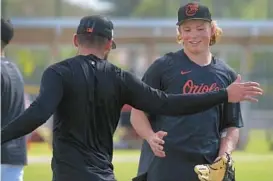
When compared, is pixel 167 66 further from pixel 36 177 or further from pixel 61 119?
pixel 36 177

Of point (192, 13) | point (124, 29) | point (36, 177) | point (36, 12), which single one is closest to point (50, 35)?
point (124, 29)

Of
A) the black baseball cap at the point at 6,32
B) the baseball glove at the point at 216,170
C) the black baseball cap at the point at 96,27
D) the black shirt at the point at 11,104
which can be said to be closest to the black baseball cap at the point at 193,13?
the black baseball cap at the point at 96,27

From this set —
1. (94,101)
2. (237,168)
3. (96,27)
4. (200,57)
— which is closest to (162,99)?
(94,101)

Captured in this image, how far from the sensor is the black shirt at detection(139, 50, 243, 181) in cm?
538

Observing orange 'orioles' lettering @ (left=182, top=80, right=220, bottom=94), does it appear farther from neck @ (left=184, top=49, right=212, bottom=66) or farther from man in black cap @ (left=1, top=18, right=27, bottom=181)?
man in black cap @ (left=1, top=18, right=27, bottom=181)

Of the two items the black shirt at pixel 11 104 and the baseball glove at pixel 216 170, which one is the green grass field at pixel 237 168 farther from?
the baseball glove at pixel 216 170

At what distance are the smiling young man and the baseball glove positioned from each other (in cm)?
15

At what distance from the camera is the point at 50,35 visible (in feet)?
89.9

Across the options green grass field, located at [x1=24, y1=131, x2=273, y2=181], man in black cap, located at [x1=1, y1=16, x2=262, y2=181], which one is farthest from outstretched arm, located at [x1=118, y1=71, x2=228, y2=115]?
green grass field, located at [x1=24, y1=131, x2=273, y2=181]

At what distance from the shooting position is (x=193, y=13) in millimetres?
5469

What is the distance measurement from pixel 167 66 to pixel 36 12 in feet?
92.1

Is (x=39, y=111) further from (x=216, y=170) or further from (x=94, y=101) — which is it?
(x=216, y=170)

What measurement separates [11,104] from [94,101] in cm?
191

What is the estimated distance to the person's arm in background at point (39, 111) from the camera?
4.33 metres
